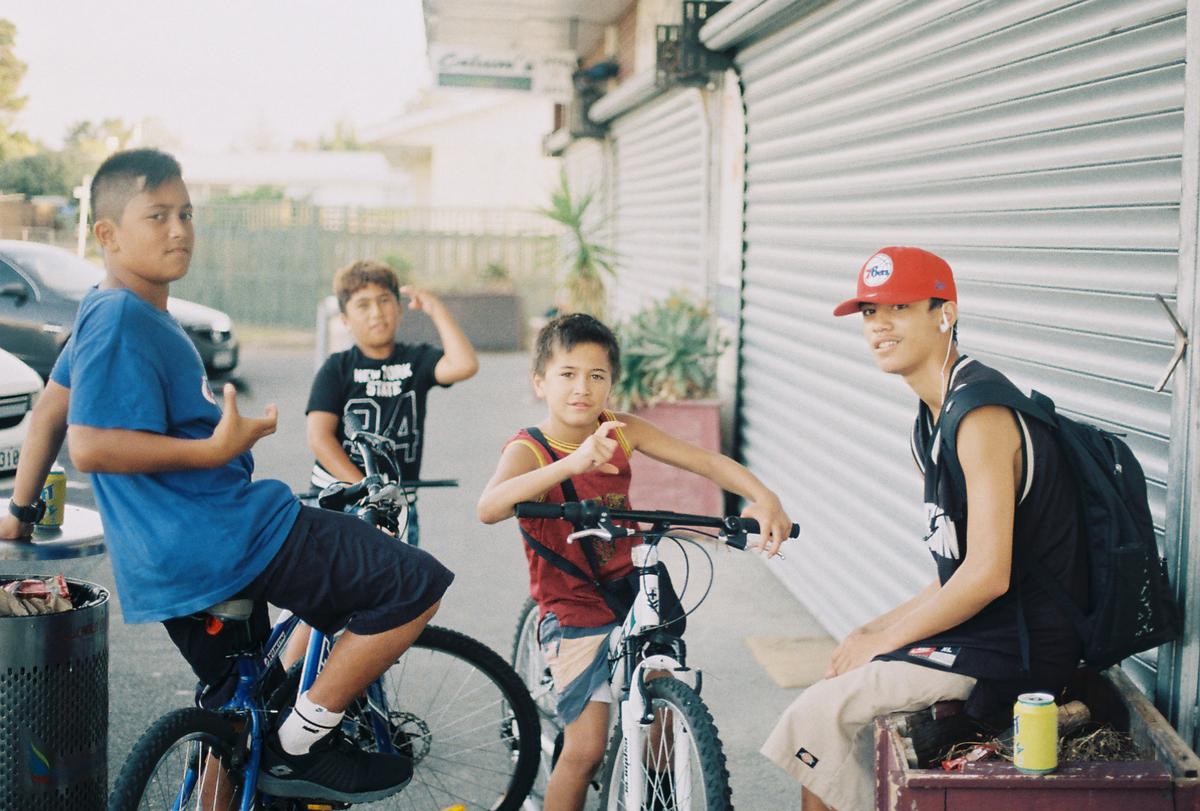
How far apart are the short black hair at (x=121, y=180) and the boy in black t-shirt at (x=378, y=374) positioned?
1.77m

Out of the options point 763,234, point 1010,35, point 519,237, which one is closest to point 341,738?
point 1010,35

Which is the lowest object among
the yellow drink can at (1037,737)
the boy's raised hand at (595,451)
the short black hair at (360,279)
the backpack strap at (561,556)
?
the yellow drink can at (1037,737)

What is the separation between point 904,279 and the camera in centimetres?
338

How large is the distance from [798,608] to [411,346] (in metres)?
2.94

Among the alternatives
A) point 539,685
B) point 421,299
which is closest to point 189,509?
point 539,685

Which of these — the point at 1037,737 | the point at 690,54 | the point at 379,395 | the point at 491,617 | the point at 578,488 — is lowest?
the point at 491,617

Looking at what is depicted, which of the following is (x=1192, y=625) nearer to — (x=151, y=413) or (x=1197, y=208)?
(x=1197, y=208)

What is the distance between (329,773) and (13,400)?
12.8ft

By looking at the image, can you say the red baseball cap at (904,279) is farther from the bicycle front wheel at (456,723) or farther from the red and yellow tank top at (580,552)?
the bicycle front wheel at (456,723)

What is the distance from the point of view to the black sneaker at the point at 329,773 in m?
3.59

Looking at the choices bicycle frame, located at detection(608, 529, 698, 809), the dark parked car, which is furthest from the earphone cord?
the dark parked car

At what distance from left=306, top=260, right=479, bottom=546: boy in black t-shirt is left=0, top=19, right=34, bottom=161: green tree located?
2.05m

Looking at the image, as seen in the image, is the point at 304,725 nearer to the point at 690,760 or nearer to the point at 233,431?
the point at 233,431

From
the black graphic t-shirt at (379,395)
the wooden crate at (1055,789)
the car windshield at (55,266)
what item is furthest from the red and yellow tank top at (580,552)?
the car windshield at (55,266)
